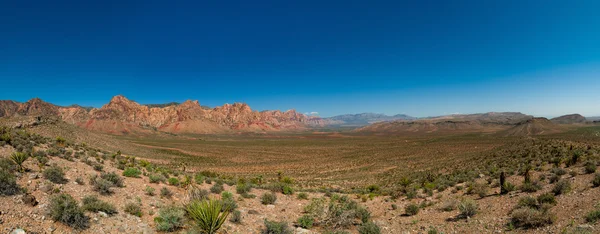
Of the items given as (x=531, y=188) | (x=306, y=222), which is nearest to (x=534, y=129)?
(x=531, y=188)

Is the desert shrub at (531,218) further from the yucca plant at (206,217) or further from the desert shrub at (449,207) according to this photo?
the yucca plant at (206,217)

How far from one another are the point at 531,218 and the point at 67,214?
42.4 feet

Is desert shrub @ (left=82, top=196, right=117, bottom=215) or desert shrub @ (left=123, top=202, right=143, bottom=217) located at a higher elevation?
desert shrub @ (left=82, top=196, right=117, bottom=215)

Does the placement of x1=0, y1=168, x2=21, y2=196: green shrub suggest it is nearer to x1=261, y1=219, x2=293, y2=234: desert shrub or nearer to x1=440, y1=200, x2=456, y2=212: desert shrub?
x1=261, y1=219, x2=293, y2=234: desert shrub

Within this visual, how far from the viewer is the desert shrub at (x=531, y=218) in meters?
7.09

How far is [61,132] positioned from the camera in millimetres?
42812

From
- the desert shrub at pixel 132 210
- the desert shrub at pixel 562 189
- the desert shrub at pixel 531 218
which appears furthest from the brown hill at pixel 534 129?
the desert shrub at pixel 132 210

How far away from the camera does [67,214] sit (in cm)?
614

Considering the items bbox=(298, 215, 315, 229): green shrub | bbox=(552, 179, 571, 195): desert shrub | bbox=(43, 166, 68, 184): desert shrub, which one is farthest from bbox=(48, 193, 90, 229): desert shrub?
bbox=(552, 179, 571, 195): desert shrub

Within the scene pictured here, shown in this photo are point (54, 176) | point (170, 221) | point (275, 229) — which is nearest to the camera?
point (170, 221)

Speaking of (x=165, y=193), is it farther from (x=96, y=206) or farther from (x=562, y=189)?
(x=562, y=189)

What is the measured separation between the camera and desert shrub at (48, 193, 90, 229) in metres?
6.15

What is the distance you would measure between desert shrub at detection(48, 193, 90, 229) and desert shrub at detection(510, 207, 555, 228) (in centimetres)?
1260

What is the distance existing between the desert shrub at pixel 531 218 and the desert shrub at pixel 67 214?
12.6 m
